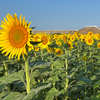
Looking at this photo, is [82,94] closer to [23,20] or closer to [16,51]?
[16,51]

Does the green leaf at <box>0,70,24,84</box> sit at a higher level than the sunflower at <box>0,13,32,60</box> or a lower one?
lower

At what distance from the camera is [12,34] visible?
A: 1883 millimetres

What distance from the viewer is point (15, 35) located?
1.84m

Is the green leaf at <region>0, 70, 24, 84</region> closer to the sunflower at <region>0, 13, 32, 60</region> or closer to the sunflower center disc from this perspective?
the sunflower at <region>0, 13, 32, 60</region>

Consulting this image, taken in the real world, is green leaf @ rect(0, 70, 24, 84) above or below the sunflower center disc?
below

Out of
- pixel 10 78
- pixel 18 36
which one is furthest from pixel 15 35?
pixel 10 78

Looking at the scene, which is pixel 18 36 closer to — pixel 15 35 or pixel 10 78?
pixel 15 35

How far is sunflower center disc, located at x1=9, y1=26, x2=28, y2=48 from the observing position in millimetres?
1753

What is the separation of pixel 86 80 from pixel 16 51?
1.42 metres

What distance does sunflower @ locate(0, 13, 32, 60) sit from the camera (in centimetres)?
174

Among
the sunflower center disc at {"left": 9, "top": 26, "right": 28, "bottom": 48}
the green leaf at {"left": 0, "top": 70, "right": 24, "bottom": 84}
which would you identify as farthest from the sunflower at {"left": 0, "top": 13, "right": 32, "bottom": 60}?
the green leaf at {"left": 0, "top": 70, "right": 24, "bottom": 84}

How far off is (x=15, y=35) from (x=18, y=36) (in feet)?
0.20

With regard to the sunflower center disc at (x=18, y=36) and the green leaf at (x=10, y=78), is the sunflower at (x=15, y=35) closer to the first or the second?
the sunflower center disc at (x=18, y=36)

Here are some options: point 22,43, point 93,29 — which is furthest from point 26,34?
point 93,29
